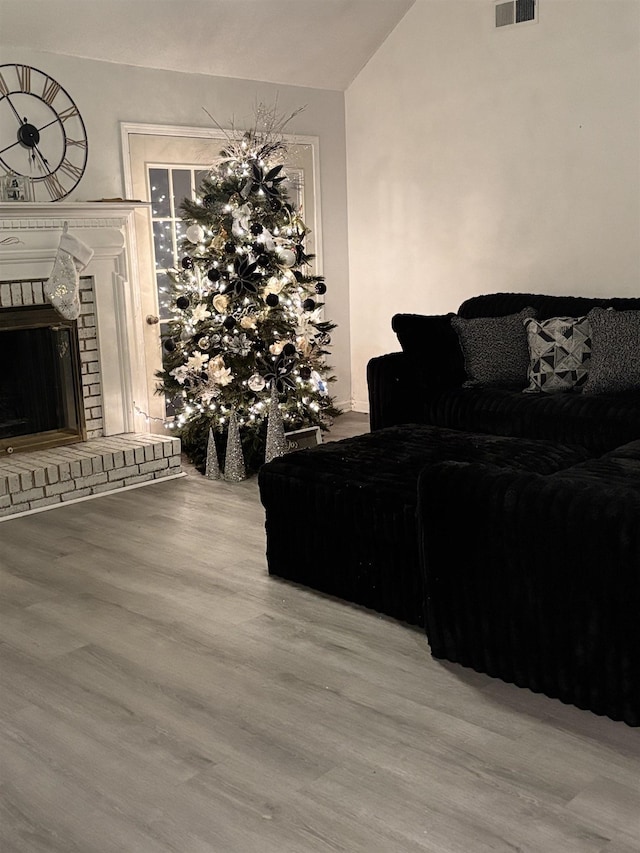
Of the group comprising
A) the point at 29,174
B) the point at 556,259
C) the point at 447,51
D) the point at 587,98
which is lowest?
the point at 556,259

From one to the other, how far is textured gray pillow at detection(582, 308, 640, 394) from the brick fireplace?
2.31 m

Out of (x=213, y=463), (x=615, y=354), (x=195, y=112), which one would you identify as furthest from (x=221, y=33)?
(x=615, y=354)

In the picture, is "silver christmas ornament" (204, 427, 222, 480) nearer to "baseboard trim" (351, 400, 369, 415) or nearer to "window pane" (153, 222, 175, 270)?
"window pane" (153, 222, 175, 270)

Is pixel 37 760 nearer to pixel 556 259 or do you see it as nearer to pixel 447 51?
pixel 556 259

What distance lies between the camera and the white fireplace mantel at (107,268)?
190 inches

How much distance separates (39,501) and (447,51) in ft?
12.4

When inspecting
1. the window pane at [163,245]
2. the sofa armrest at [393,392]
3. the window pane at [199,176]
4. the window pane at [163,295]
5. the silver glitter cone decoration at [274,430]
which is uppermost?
the window pane at [199,176]

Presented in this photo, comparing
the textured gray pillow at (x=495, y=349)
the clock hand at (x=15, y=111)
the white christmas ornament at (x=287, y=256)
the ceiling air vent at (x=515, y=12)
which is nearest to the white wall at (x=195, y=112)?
the clock hand at (x=15, y=111)

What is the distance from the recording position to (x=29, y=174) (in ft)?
16.1

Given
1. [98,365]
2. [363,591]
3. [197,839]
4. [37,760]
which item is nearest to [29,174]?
[98,365]

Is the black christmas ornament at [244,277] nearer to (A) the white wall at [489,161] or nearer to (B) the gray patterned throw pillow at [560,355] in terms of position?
(B) the gray patterned throw pillow at [560,355]

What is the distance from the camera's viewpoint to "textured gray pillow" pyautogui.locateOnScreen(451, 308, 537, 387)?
4.87m

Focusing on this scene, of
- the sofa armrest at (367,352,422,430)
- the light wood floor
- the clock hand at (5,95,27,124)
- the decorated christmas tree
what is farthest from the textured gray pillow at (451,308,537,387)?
the clock hand at (5,95,27,124)

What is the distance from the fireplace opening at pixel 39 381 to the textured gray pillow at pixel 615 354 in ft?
9.01
